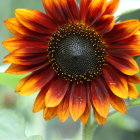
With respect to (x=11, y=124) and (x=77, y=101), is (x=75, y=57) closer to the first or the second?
A: (x=77, y=101)

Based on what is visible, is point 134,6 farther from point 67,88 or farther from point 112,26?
point 67,88

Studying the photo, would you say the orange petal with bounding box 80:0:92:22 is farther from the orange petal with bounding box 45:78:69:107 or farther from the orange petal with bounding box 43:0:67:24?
the orange petal with bounding box 45:78:69:107

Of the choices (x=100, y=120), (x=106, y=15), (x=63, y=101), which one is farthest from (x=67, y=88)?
(x=106, y=15)

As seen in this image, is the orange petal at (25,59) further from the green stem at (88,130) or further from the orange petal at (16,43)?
the green stem at (88,130)

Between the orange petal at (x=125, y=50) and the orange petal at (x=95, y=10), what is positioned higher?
the orange petal at (x=95, y=10)

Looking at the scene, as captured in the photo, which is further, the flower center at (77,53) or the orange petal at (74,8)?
the flower center at (77,53)

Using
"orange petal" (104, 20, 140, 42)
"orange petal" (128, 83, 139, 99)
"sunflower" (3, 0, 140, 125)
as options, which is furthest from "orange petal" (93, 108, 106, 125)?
"orange petal" (104, 20, 140, 42)

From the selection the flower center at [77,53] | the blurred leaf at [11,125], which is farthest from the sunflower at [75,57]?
the blurred leaf at [11,125]
